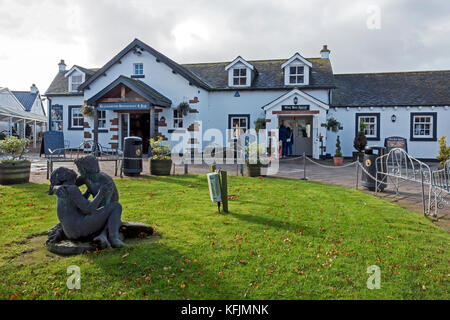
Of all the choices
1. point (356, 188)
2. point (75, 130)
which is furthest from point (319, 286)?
point (75, 130)

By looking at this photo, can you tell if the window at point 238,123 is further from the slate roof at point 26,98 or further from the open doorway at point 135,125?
the slate roof at point 26,98

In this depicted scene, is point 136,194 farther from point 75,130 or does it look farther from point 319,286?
point 75,130

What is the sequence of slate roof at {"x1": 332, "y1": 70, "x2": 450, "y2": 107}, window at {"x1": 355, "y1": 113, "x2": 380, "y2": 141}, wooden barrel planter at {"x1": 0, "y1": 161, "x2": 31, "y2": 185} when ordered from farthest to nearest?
1. window at {"x1": 355, "y1": 113, "x2": 380, "y2": 141}
2. slate roof at {"x1": 332, "y1": 70, "x2": 450, "y2": 107}
3. wooden barrel planter at {"x1": 0, "y1": 161, "x2": 31, "y2": 185}

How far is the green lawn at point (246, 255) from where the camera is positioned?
10.7ft

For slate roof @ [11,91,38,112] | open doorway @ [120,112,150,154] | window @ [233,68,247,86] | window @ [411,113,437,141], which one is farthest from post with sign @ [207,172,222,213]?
slate roof @ [11,91,38,112]

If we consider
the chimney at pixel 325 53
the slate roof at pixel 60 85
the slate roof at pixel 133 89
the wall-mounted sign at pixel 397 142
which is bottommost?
the wall-mounted sign at pixel 397 142

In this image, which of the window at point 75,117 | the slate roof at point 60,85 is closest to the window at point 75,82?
the slate roof at point 60,85

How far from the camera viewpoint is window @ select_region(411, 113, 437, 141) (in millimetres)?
19656

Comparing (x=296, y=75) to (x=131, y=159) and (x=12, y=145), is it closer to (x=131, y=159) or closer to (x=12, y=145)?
(x=131, y=159)

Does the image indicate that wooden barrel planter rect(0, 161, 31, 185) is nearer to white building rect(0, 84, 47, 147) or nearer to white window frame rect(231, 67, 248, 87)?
white window frame rect(231, 67, 248, 87)

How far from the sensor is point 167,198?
7574mm

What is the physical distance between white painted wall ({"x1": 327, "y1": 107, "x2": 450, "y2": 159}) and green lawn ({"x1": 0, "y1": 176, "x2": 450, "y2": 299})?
1465 centimetres

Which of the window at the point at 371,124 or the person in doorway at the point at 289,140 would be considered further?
the window at the point at 371,124

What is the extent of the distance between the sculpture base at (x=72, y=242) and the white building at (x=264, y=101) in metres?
13.6
